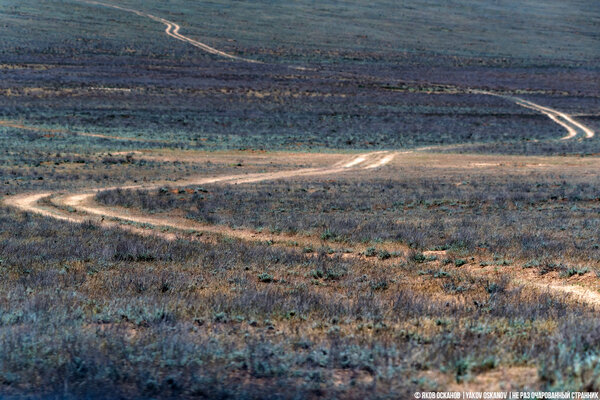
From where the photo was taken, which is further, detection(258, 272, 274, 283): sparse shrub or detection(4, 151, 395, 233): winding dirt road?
detection(4, 151, 395, 233): winding dirt road

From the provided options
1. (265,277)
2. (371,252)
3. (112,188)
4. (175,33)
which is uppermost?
(175,33)

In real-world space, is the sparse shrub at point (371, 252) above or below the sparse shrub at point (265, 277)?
below

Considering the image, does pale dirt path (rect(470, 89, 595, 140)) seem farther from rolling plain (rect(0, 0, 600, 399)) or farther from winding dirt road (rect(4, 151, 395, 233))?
winding dirt road (rect(4, 151, 395, 233))

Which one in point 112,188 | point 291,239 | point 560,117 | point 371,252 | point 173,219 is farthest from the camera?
point 560,117

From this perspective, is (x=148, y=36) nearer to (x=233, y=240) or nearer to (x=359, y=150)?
(x=359, y=150)

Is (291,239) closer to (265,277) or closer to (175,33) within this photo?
(265,277)

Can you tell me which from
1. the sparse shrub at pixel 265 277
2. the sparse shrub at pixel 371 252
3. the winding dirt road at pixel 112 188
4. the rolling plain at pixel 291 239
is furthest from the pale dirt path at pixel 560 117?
the sparse shrub at pixel 265 277

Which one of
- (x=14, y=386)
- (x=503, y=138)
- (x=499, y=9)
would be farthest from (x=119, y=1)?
(x=14, y=386)

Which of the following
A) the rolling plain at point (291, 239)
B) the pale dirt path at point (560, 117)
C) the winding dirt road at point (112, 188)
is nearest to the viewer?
the rolling plain at point (291, 239)

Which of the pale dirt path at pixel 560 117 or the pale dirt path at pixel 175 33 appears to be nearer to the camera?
the pale dirt path at pixel 560 117

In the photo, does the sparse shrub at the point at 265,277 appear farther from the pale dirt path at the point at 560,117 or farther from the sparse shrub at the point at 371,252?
the pale dirt path at the point at 560,117

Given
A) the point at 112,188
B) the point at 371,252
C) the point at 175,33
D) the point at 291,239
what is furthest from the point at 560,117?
the point at 175,33

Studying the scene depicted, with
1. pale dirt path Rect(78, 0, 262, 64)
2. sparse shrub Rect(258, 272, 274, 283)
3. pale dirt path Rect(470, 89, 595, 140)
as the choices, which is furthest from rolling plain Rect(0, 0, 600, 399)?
pale dirt path Rect(78, 0, 262, 64)
